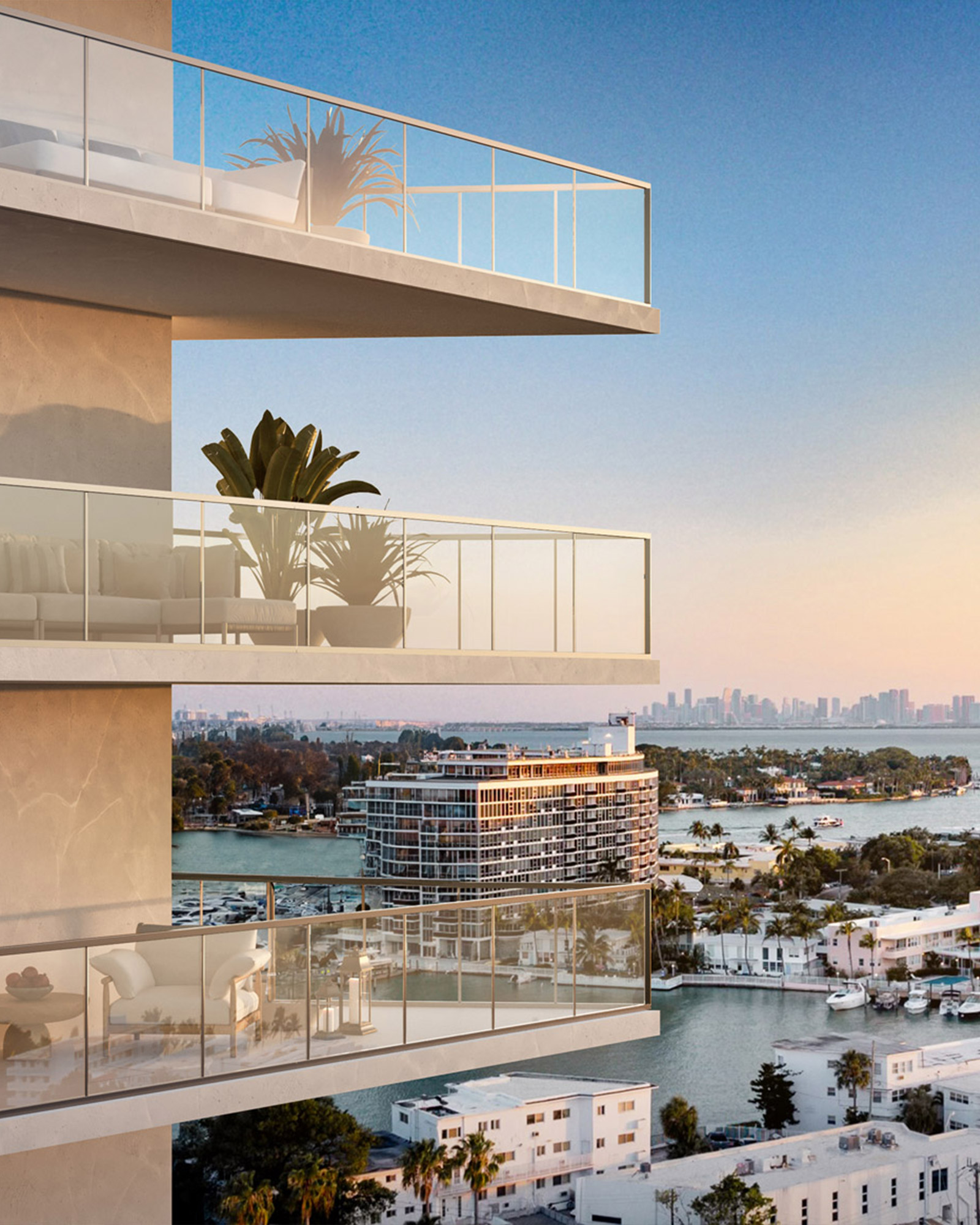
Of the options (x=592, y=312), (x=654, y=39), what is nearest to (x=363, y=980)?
(x=592, y=312)

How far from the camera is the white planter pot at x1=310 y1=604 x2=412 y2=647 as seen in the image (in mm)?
9719

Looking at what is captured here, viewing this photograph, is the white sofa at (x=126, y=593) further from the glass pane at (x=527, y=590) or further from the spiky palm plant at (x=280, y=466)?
the glass pane at (x=527, y=590)

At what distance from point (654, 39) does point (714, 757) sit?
49.1 m

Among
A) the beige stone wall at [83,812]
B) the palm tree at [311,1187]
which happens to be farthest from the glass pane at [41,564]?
the palm tree at [311,1187]

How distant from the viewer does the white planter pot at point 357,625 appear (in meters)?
9.72

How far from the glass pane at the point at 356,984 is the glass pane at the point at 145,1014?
750 millimetres

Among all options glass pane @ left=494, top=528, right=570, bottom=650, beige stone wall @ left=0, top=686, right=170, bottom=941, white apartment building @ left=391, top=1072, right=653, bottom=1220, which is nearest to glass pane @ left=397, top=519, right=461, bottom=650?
glass pane @ left=494, top=528, right=570, bottom=650

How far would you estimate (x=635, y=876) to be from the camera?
95812mm

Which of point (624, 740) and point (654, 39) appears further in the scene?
point (624, 740)

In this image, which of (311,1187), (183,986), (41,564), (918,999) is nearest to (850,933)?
(918,999)

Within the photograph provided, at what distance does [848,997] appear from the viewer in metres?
85.2

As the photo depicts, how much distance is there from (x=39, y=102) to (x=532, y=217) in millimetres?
4064

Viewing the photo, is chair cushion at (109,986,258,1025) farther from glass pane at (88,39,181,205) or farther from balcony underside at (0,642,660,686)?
glass pane at (88,39,181,205)

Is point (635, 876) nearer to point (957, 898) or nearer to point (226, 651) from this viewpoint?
point (957, 898)
